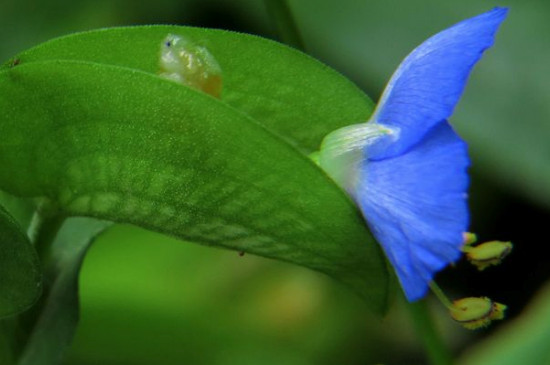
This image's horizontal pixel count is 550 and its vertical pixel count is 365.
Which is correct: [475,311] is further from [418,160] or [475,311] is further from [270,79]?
[270,79]

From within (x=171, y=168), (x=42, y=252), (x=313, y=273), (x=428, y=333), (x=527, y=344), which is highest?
(x=171, y=168)

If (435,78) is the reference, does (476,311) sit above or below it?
below

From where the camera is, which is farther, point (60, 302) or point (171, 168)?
point (60, 302)

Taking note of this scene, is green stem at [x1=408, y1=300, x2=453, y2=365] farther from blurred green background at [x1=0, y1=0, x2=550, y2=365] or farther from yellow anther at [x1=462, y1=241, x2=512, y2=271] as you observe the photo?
blurred green background at [x1=0, y1=0, x2=550, y2=365]

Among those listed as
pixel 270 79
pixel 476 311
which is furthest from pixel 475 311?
pixel 270 79

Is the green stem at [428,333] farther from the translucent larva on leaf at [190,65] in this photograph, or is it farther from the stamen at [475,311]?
the translucent larva on leaf at [190,65]

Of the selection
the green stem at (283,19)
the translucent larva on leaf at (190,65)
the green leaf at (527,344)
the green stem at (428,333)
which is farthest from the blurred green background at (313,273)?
the translucent larva on leaf at (190,65)
